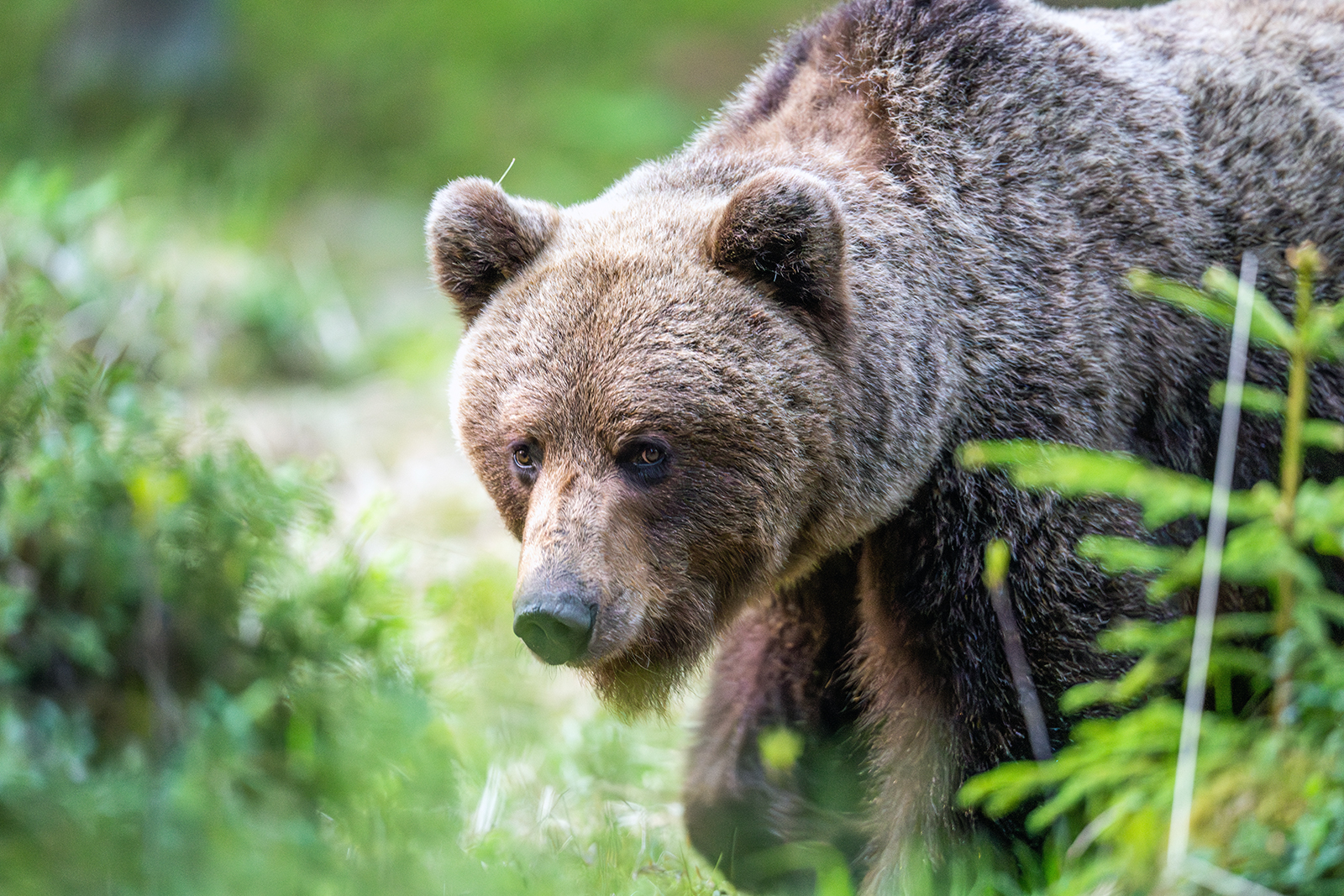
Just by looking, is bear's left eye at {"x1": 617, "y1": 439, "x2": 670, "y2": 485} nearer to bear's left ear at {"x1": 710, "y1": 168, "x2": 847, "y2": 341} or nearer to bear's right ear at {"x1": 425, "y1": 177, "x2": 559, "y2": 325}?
bear's left ear at {"x1": 710, "y1": 168, "x2": 847, "y2": 341}

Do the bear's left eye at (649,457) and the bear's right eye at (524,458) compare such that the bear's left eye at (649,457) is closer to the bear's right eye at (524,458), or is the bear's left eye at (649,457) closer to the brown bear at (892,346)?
the brown bear at (892,346)

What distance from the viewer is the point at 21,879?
2646mm

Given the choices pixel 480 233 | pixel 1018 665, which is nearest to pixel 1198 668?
pixel 1018 665

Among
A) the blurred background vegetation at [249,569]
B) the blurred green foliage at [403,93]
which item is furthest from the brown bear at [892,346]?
the blurred green foliage at [403,93]

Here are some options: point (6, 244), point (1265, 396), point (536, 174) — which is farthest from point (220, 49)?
point (1265, 396)

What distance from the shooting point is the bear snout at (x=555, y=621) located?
3.48 m

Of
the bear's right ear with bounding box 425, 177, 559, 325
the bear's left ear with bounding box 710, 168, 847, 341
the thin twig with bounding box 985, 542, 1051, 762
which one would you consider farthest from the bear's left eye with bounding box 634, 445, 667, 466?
the thin twig with bounding box 985, 542, 1051, 762

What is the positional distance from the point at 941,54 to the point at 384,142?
481 inches

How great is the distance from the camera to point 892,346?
3.98 metres

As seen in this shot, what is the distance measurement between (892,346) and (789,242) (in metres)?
0.48

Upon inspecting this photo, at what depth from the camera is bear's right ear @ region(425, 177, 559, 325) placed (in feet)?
13.7

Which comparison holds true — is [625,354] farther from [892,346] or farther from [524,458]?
[892,346]

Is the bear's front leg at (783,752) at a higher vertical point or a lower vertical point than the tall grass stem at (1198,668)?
lower

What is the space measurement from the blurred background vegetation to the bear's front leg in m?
0.26
